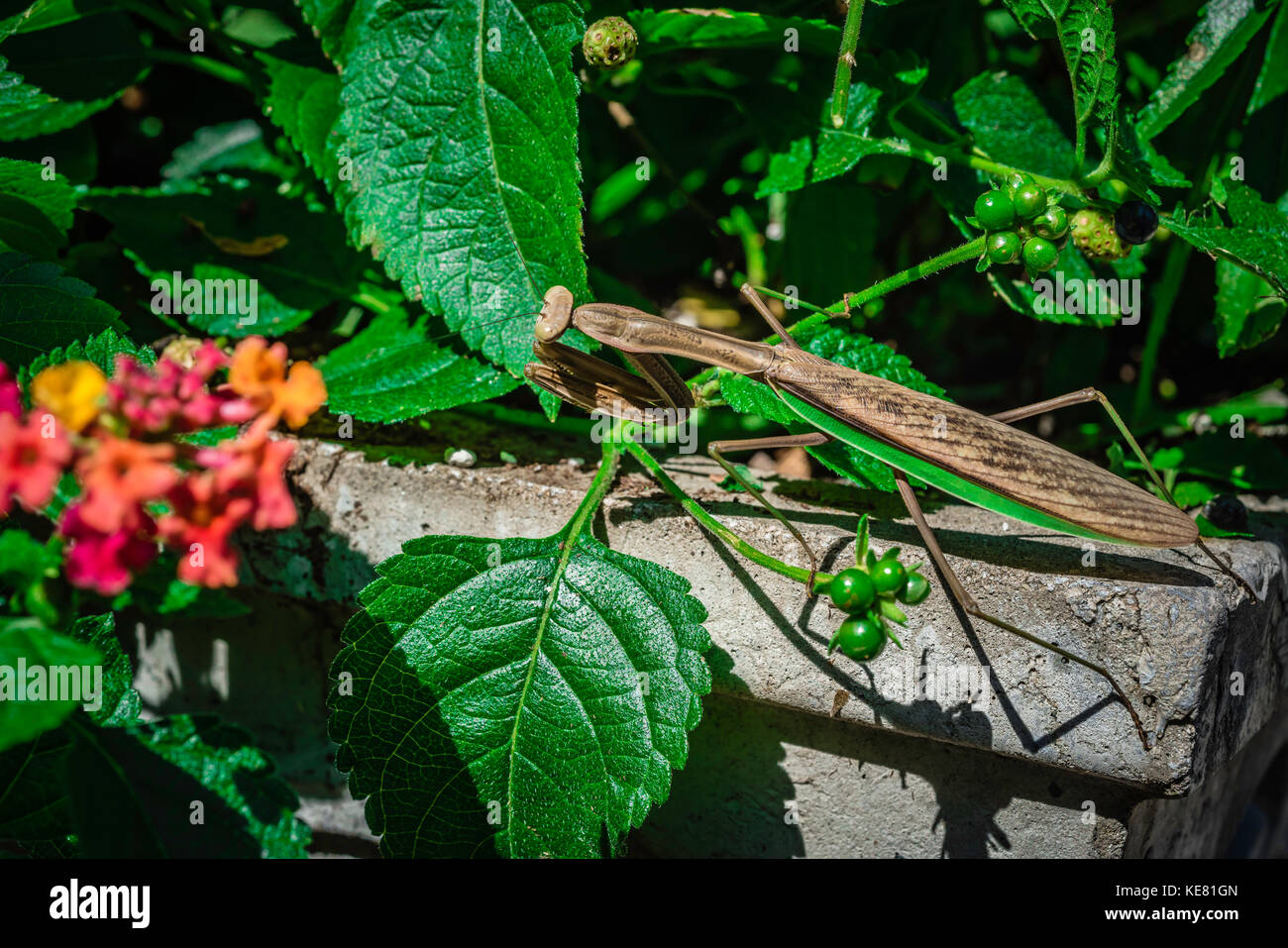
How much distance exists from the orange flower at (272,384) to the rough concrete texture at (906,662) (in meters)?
0.53

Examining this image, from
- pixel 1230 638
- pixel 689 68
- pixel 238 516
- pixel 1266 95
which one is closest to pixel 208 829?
pixel 238 516

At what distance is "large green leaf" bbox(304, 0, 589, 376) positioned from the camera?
1099 mm

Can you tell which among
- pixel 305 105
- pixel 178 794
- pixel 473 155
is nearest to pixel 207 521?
pixel 178 794

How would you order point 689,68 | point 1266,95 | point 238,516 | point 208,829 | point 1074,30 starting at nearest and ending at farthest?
point 238,516 → point 208,829 → point 1074,30 → point 1266,95 → point 689,68

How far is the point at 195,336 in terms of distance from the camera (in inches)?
57.2

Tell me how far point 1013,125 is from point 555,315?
0.75m

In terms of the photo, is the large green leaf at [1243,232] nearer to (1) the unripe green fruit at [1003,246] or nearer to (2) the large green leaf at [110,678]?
(1) the unripe green fruit at [1003,246]

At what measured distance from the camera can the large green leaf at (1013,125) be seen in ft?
4.15

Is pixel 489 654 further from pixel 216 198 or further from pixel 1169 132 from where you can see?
pixel 1169 132

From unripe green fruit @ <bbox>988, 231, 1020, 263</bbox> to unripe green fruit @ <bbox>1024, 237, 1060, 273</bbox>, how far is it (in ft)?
0.04

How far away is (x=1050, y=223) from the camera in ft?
3.01

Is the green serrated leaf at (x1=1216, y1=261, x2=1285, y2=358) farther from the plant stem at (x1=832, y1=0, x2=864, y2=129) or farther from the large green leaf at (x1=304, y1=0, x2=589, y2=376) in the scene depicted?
the large green leaf at (x1=304, y1=0, x2=589, y2=376)
